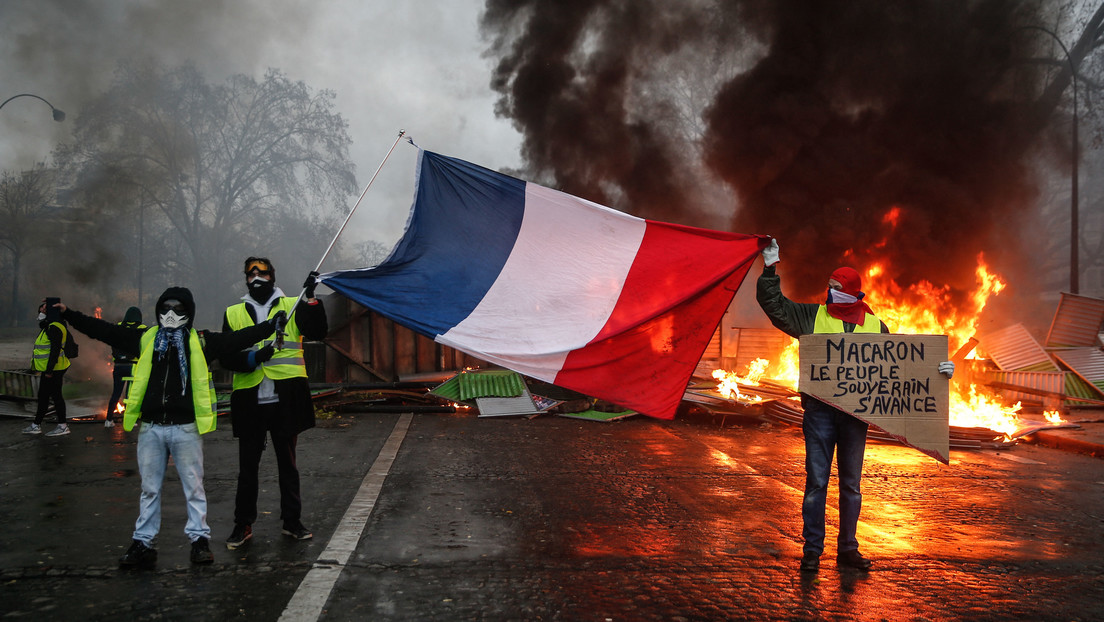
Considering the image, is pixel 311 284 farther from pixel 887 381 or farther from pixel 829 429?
pixel 887 381

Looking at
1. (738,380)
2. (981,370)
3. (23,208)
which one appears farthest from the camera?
(23,208)

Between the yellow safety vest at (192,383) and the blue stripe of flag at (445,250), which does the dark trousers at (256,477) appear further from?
the blue stripe of flag at (445,250)

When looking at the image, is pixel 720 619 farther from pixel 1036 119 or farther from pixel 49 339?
pixel 1036 119

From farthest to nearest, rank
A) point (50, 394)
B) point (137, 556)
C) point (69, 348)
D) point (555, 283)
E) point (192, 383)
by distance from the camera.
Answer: point (69, 348), point (50, 394), point (555, 283), point (192, 383), point (137, 556)

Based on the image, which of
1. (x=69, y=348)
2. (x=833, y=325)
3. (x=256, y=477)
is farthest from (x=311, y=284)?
(x=69, y=348)

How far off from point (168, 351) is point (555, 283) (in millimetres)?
2536

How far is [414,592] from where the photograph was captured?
3936 mm

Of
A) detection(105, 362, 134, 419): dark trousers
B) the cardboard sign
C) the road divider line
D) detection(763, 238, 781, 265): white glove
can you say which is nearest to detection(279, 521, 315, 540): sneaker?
the road divider line

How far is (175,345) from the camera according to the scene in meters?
4.49

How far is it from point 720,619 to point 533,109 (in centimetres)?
1824

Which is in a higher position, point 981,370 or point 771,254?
point 771,254

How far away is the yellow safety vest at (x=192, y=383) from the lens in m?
4.38

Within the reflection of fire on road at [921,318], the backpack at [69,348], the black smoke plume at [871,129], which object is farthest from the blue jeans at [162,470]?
the black smoke plume at [871,129]

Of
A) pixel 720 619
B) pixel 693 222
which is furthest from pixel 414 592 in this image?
pixel 693 222
